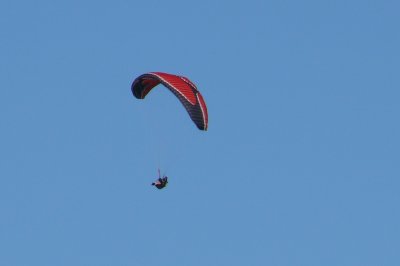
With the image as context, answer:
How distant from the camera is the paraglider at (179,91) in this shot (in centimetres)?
11106

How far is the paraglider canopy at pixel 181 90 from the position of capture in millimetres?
111000

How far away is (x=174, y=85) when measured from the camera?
114 metres

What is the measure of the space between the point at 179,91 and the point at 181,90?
1.10 ft

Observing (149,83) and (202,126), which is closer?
(202,126)

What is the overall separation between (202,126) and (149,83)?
957 centimetres

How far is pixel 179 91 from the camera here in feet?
370

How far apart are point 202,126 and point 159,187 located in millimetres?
5832

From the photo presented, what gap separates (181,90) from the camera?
113125mm

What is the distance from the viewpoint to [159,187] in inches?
4491

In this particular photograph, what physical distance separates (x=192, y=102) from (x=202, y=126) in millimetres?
2544

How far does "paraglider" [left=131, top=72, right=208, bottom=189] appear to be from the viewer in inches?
4373

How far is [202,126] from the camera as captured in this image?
109875 mm

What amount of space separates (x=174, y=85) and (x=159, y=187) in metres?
5.64

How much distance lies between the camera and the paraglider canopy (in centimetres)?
11100
